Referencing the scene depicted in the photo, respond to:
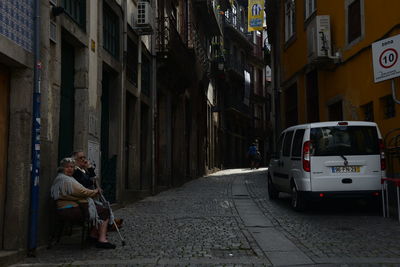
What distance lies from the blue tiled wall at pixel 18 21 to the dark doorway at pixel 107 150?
4690 mm

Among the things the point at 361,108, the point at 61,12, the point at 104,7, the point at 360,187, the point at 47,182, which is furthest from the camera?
the point at 361,108

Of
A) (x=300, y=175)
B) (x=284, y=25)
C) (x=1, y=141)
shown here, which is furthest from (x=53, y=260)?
(x=284, y=25)

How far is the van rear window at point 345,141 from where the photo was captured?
9750 mm

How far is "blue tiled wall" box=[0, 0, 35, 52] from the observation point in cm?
614

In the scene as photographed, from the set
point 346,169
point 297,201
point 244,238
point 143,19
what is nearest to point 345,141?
point 346,169

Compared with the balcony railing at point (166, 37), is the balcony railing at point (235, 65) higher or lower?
higher

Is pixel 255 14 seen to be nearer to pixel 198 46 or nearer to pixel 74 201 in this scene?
pixel 198 46

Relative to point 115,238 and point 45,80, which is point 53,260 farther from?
point 45,80

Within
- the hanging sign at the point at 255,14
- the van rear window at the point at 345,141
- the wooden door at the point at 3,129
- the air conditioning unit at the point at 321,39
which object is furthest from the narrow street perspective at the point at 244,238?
the hanging sign at the point at 255,14

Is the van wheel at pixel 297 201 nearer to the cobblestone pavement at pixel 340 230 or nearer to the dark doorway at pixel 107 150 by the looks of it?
the cobblestone pavement at pixel 340 230

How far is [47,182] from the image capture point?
7.15 meters

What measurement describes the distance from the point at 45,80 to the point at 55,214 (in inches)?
75.2

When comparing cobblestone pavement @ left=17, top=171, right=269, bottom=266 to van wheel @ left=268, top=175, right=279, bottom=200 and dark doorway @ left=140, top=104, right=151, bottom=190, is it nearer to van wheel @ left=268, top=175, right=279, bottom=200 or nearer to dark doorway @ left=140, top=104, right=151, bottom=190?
van wheel @ left=268, top=175, right=279, bottom=200

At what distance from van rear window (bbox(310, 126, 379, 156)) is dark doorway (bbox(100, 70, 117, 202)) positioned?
14.9 feet
